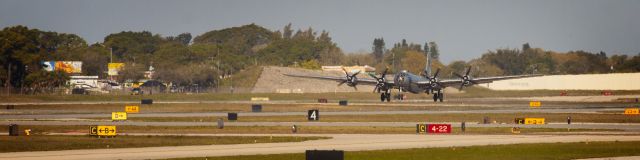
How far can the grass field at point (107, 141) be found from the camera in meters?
48.4

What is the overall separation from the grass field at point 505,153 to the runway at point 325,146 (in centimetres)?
201

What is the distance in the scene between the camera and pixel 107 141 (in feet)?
171

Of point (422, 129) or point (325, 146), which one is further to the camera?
point (422, 129)

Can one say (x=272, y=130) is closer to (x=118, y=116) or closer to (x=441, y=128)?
(x=441, y=128)

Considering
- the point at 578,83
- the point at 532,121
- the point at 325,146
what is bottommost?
the point at 325,146

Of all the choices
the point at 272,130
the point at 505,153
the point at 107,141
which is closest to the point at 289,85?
the point at 272,130

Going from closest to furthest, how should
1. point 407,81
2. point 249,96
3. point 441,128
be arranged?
point 441,128 < point 407,81 < point 249,96

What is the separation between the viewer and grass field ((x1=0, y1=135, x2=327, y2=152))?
48.4 metres

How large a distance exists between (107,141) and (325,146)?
12.9 m

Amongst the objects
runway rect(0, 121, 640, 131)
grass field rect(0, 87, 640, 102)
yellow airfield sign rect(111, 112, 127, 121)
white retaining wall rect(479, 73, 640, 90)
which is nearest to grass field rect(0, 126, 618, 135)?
runway rect(0, 121, 640, 131)

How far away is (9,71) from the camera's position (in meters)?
147

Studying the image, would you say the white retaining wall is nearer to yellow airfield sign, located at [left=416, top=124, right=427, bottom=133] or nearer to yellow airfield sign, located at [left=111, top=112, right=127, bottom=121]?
yellow airfield sign, located at [left=111, top=112, right=127, bottom=121]

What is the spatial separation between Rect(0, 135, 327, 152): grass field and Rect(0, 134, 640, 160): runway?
2.21m

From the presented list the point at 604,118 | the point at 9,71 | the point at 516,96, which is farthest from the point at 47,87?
the point at 604,118
